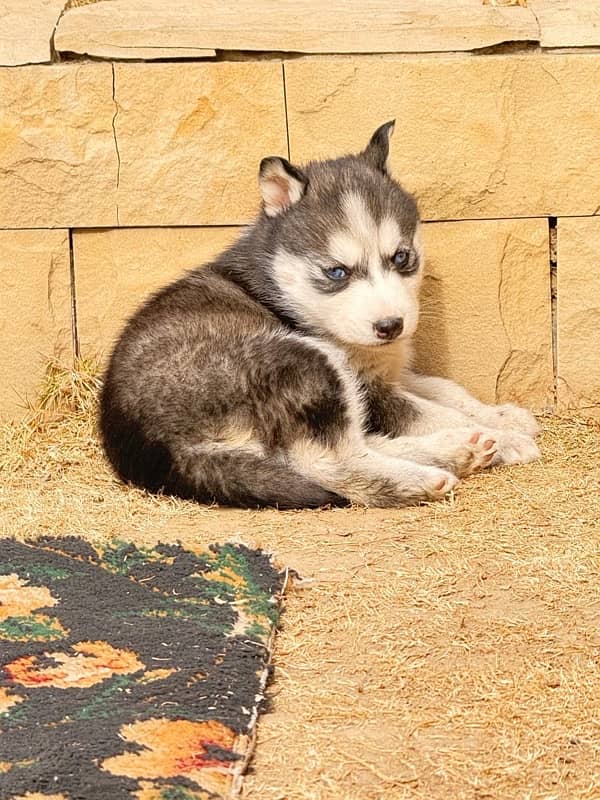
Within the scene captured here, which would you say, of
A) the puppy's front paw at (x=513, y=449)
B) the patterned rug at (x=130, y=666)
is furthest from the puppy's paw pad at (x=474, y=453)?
the patterned rug at (x=130, y=666)

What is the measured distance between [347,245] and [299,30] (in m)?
1.32

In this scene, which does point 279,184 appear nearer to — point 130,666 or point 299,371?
point 299,371

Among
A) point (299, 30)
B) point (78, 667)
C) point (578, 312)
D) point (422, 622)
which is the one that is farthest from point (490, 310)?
point (78, 667)

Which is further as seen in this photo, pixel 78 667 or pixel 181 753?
pixel 78 667

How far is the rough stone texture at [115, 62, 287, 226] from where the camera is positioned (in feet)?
18.5

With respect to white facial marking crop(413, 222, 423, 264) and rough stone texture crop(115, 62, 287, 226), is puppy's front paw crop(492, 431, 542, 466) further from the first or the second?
rough stone texture crop(115, 62, 287, 226)

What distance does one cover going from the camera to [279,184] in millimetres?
5184

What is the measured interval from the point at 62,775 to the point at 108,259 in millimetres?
3560

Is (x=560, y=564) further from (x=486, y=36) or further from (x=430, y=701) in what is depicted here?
(x=486, y=36)

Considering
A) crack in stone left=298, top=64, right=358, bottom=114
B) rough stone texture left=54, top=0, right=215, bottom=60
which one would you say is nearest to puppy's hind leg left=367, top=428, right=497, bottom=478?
crack in stone left=298, top=64, right=358, bottom=114

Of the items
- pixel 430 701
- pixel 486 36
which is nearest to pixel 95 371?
pixel 486 36

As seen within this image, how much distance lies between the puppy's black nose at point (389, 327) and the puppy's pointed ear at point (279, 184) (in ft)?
2.43

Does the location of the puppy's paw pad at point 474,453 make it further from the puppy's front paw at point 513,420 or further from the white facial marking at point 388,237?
the white facial marking at point 388,237

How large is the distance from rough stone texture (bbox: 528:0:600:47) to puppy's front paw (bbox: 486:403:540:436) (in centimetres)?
177
